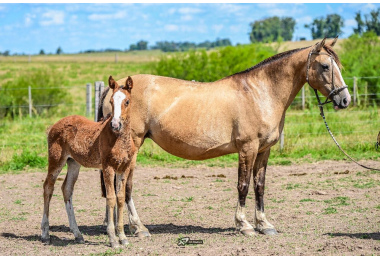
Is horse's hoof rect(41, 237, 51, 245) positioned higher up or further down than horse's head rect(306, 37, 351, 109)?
further down

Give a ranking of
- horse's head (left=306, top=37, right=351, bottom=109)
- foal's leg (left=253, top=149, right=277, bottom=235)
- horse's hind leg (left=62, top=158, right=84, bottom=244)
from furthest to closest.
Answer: foal's leg (left=253, top=149, right=277, bottom=235)
horse's head (left=306, top=37, right=351, bottom=109)
horse's hind leg (left=62, top=158, right=84, bottom=244)

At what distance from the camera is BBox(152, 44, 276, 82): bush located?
20.9 meters

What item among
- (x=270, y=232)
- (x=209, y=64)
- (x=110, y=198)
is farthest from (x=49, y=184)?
(x=209, y=64)

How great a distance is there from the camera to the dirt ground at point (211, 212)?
19.0 feet

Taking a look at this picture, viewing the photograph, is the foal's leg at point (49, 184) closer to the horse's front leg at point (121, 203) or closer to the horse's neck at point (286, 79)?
the horse's front leg at point (121, 203)

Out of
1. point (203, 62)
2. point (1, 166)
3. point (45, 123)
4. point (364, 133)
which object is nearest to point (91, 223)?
point (1, 166)

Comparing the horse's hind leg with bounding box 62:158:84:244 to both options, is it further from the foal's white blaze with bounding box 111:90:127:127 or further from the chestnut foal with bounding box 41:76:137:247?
the foal's white blaze with bounding box 111:90:127:127

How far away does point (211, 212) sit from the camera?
7.73 m

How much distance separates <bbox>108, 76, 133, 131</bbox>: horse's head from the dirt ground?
1.51 meters

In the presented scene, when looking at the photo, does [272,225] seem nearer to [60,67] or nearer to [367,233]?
[367,233]

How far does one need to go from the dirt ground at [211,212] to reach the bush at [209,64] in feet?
33.5

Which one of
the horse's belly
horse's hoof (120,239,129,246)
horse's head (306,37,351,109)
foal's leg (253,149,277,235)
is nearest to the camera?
horse's hoof (120,239,129,246)

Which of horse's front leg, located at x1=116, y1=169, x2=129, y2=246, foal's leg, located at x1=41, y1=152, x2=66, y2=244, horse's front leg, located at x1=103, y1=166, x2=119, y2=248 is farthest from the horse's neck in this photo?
foal's leg, located at x1=41, y1=152, x2=66, y2=244

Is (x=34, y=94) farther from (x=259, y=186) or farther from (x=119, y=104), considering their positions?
(x=119, y=104)
